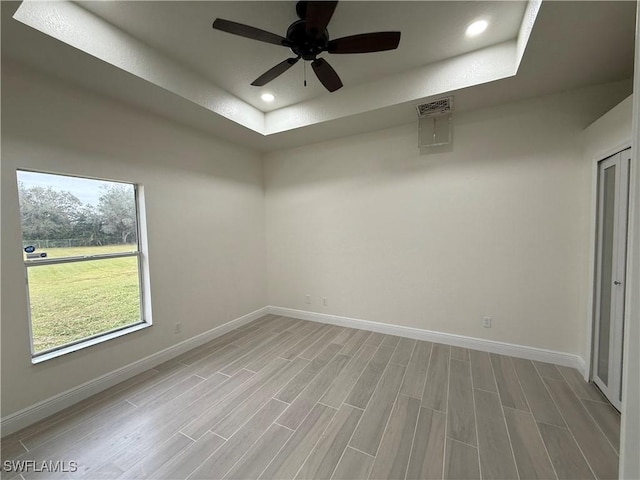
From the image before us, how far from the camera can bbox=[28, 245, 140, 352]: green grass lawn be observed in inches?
83.1

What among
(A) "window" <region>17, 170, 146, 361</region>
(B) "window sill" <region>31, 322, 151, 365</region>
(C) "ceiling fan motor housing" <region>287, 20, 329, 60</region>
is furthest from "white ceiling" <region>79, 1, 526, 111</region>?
(B) "window sill" <region>31, 322, 151, 365</region>

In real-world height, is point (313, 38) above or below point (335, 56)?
below

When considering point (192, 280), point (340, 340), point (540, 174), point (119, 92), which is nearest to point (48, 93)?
point (119, 92)

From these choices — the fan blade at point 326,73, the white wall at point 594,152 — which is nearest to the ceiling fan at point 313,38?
the fan blade at point 326,73

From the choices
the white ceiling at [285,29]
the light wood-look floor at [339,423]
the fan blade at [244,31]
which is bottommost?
the light wood-look floor at [339,423]

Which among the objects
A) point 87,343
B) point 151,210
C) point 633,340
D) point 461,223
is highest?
point 151,210

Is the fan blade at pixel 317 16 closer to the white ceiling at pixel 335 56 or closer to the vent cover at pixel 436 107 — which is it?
the white ceiling at pixel 335 56

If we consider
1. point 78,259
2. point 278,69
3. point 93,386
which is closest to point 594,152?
point 278,69

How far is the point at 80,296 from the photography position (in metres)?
2.34

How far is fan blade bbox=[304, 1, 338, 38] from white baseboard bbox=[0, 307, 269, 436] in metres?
3.36

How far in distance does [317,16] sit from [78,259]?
2.74 m

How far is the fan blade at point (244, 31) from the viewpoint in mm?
1633

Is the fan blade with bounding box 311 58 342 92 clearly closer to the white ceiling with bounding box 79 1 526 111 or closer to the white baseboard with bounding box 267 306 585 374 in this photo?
the white ceiling with bounding box 79 1 526 111

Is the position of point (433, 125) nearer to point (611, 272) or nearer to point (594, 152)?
point (594, 152)
